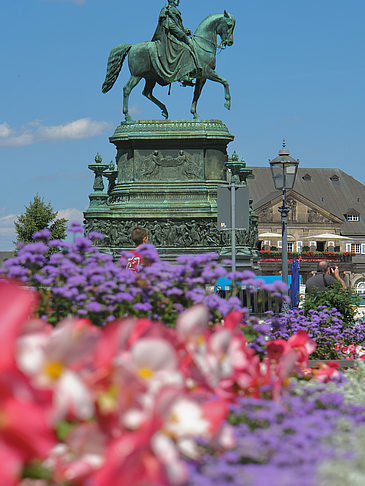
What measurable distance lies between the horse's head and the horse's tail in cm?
262

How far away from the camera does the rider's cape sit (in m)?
24.7

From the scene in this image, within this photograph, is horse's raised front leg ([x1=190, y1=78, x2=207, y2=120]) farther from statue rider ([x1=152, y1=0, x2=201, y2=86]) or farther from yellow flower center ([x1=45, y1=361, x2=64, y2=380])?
yellow flower center ([x1=45, y1=361, x2=64, y2=380])

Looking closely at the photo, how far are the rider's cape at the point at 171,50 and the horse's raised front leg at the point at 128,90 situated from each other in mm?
726

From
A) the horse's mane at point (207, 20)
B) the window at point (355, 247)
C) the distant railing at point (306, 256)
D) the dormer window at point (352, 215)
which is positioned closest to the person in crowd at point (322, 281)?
the horse's mane at point (207, 20)

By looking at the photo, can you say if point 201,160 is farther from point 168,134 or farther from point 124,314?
point 124,314

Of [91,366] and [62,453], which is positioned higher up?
[91,366]

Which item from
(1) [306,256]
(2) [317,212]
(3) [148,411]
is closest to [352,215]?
(2) [317,212]

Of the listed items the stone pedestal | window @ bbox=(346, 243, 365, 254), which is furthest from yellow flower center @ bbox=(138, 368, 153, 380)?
window @ bbox=(346, 243, 365, 254)

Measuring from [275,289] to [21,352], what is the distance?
11.9 feet

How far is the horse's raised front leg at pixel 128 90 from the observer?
→ 82.5 feet

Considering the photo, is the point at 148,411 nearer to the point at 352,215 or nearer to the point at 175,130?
the point at 175,130

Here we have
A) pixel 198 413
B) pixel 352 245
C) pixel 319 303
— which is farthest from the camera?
pixel 352 245

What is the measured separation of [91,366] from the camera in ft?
10.3

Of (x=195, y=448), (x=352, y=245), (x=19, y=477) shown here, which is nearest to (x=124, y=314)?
(x=195, y=448)
